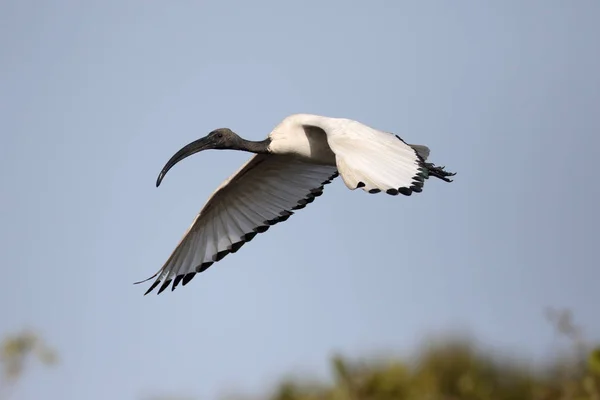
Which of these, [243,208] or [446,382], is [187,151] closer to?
[243,208]

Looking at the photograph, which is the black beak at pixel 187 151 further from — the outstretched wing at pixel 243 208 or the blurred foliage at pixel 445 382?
the blurred foliage at pixel 445 382

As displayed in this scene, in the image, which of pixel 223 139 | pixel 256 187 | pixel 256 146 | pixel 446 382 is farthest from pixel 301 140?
pixel 446 382

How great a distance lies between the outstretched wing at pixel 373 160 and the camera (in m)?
5.21

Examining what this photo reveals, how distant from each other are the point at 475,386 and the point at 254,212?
496 cm

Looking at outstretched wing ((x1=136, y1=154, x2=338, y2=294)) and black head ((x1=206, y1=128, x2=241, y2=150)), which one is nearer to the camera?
black head ((x1=206, y1=128, x2=241, y2=150))

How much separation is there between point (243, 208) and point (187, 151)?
1.02m

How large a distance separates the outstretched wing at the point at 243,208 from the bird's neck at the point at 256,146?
14.3 inches

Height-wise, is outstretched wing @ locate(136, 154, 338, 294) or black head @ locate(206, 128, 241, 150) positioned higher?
black head @ locate(206, 128, 241, 150)

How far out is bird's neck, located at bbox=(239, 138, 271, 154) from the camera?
739cm

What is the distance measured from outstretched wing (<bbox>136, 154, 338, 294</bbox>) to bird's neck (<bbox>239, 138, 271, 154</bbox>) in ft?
1.20

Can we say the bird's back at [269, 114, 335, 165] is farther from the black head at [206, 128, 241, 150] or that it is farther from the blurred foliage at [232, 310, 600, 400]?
the blurred foliage at [232, 310, 600, 400]

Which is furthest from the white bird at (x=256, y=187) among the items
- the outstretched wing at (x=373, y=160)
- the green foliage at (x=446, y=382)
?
the green foliage at (x=446, y=382)

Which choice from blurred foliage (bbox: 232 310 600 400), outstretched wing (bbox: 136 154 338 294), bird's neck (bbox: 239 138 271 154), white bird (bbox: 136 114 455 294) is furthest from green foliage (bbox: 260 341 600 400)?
outstretched wing (bbox: 136 154 338 294)

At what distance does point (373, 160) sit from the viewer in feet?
18.1
